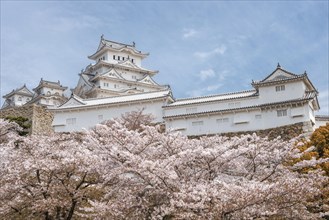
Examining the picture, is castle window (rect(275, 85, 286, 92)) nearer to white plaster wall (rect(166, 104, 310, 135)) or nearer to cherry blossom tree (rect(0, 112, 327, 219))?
white plaster wall (rect(166, 104, 310, 135))

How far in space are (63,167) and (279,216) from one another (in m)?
5.40

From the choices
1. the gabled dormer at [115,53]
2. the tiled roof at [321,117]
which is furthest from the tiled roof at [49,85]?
the tiled roof at [321,117]

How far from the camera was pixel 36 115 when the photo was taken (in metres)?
29.6

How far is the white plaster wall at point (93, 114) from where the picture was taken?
2866 cm

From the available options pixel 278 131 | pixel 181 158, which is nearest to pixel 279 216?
pixel 181 158

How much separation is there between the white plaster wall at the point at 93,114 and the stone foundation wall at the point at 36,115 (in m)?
0.55

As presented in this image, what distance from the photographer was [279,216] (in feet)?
30.5

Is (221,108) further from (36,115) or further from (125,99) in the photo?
(36,115)

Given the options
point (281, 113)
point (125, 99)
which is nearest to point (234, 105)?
point (281, 113)

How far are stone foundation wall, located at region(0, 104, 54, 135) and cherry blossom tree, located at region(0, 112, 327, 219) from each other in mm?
18099

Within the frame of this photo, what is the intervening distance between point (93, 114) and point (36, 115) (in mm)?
4210

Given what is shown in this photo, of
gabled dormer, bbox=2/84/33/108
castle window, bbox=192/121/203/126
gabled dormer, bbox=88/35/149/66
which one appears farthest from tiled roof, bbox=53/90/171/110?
gabled dormer, bbox=2/84/33/108

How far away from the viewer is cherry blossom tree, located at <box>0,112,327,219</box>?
27.8ft

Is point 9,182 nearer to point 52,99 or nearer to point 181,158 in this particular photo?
point 181,158
